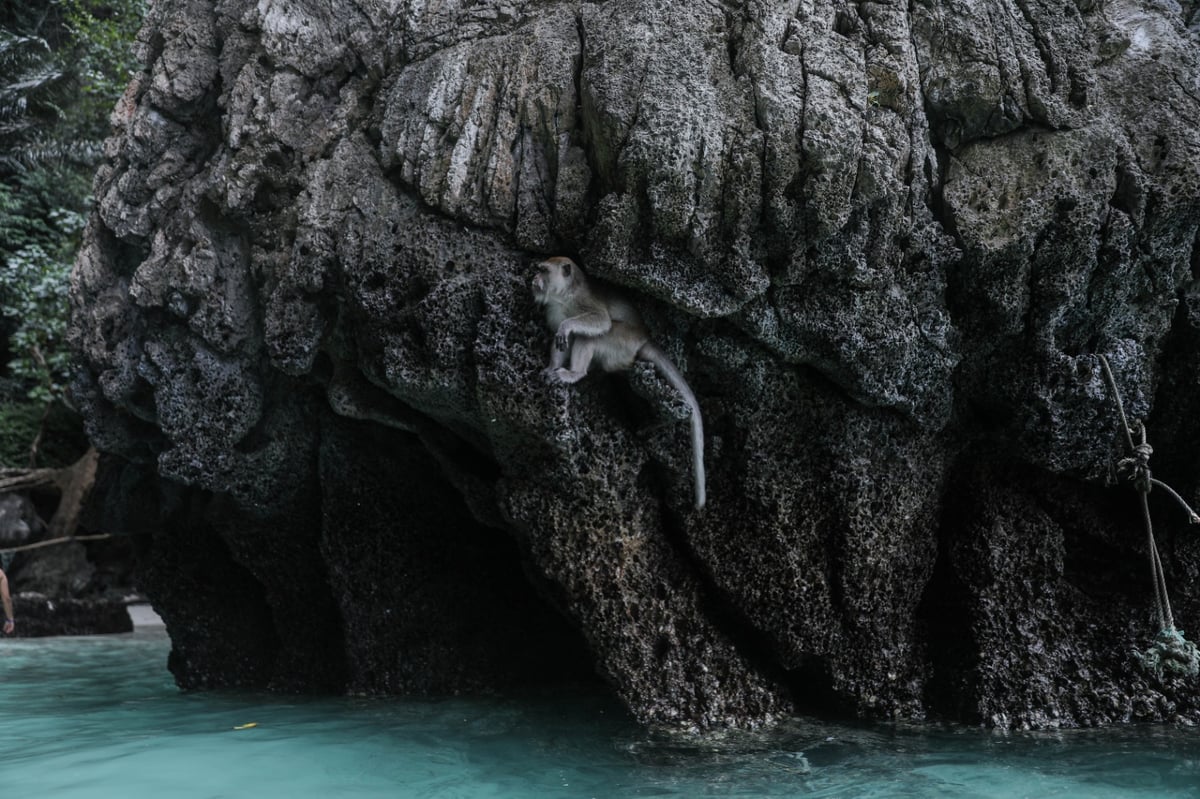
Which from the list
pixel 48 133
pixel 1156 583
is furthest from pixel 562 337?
pixel 48 133

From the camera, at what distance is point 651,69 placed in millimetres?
4254

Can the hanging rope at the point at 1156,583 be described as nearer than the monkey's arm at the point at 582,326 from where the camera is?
No

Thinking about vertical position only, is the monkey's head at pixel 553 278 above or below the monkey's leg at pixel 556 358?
Answer: above

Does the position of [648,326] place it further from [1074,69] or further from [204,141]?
[204,141]

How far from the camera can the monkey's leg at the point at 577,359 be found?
14.3 ft

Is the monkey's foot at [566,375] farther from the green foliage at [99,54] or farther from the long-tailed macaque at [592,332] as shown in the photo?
the green foliage at [99,54]

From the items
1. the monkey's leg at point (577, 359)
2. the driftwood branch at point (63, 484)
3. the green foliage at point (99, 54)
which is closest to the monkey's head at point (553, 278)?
the monkey's leg at point (577, 359)

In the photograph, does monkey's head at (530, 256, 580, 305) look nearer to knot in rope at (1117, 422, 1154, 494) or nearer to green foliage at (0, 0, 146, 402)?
knot in rope at (1117, 422, 1154, 494)

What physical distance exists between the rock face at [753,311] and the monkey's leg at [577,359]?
0.51ft

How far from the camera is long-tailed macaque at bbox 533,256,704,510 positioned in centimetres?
429

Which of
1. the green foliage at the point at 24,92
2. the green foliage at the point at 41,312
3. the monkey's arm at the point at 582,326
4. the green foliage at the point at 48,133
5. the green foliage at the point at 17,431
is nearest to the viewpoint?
the monkey's arm at the point at 582,326

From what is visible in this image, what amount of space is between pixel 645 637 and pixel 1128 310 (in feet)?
9.68

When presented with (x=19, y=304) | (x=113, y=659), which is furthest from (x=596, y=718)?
(x=19, y=304)

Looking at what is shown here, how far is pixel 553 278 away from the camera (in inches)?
168
